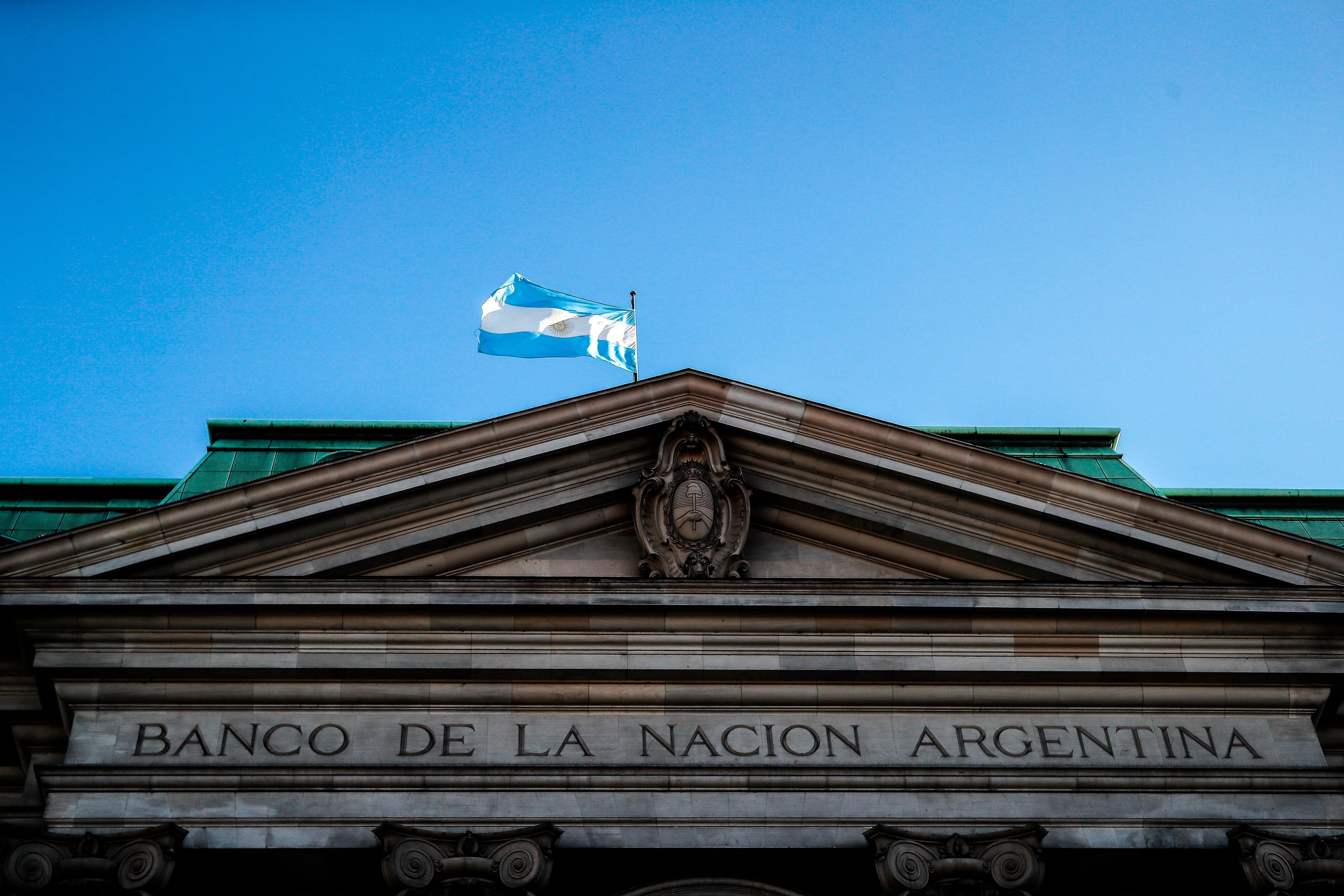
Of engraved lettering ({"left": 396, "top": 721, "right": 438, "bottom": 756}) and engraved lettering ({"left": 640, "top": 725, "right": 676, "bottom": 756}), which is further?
engraved lettering ({"left": 640, "top": 725, "right": 676, "bottom": 756})

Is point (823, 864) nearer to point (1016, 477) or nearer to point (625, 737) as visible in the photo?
point (625, 737)

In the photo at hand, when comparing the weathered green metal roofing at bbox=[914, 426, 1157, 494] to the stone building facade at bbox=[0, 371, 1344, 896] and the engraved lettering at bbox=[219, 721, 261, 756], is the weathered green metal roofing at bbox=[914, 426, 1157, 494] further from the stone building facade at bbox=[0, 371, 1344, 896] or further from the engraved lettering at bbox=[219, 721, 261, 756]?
the engraved lettering at bbox=[219, 721, 261, 756]

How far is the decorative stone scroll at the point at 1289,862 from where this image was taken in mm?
17203

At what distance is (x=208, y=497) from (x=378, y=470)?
2056mm

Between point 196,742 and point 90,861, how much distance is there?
6.10ft

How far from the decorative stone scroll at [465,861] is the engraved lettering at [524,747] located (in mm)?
1151

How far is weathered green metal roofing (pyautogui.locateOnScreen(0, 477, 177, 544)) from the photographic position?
2392 centimetres

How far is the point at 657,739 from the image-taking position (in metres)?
18.5

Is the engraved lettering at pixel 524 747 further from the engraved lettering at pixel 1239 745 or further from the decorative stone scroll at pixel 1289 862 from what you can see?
the engraved lettering at pixel 1239 745

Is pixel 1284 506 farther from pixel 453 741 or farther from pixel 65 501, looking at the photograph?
pixel 65 501

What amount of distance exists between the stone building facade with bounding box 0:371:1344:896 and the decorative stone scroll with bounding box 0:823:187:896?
42 mm

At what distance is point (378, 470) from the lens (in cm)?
1998

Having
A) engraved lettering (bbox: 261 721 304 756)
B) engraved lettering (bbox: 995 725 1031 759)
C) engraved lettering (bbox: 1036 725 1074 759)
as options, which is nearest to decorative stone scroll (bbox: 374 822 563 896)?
engraved lettering (bbox: 261 721 304 756)

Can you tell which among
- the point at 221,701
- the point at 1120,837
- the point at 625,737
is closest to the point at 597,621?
the point at 625,737
